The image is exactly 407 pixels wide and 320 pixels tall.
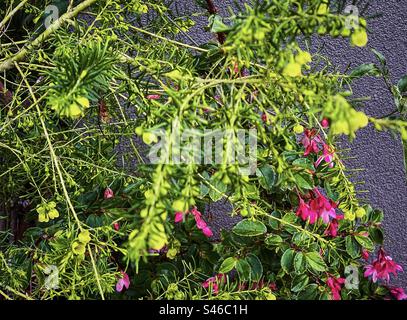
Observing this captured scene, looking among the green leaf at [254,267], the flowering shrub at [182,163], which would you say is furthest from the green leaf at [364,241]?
the green leaf at [254,267]

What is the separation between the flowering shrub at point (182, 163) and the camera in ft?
1.89

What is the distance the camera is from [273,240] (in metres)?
1.14

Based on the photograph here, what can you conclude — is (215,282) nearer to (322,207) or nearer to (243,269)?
(243,269)

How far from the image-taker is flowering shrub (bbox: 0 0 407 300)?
0.58 metres

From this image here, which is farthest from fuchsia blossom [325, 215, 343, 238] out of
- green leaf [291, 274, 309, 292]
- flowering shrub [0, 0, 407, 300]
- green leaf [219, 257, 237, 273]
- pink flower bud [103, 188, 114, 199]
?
pink flower bud [103, 188, 114, 199]

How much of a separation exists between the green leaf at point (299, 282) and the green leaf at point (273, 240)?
88 millimetres

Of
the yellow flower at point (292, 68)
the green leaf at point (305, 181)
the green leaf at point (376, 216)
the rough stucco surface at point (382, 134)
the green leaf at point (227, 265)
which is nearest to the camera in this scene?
the yellow flower at point (292, 68)

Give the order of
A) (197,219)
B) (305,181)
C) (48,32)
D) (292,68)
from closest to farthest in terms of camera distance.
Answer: (292,68), (48,32), (305,181), (197,219)

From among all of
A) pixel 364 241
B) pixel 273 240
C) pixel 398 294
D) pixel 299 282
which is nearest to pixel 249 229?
pixel 273 240

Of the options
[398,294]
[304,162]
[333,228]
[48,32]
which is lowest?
[398,294]

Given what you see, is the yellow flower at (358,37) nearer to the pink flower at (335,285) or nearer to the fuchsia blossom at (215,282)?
the fuchsia blossom at (215,282)

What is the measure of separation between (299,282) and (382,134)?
33.4 inches
